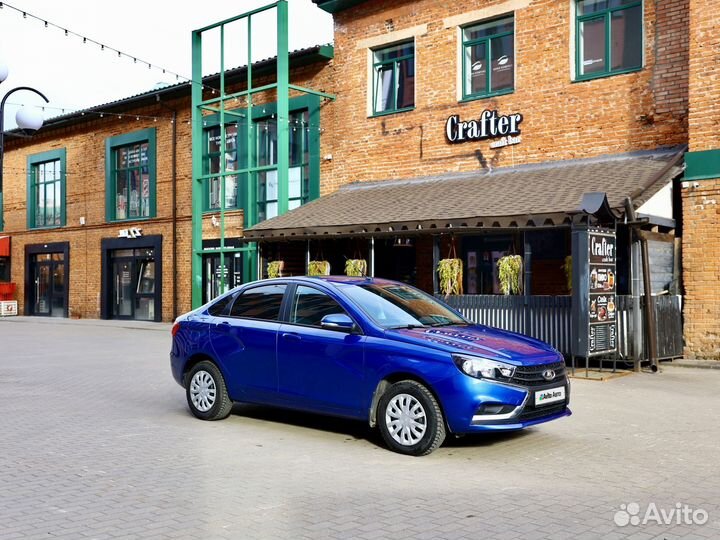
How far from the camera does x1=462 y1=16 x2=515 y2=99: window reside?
57.7 ft

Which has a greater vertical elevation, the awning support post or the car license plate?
the awning support post

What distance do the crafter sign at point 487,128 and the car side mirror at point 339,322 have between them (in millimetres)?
10731

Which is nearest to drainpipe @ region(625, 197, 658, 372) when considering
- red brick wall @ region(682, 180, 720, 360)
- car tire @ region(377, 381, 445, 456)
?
red brick wall @ region(682, 180, 720, 360)

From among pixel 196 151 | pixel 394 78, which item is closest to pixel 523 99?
pixel 394 78

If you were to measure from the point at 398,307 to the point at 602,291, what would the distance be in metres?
5.85

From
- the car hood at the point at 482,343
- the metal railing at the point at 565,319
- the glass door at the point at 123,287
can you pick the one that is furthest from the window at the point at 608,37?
the glass door at the point at 123,287

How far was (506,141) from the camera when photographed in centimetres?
1738

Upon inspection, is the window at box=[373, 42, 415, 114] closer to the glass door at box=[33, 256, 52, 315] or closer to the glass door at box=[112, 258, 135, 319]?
the glass door at box=[112, 258, 135, 319]

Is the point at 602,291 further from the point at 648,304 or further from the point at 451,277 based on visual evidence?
the point at 451,277

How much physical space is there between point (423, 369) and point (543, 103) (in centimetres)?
1125

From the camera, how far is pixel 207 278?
23984 millimetres

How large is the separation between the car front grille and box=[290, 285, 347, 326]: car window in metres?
1.79

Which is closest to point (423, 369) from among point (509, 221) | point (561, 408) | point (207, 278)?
point (561, 408)

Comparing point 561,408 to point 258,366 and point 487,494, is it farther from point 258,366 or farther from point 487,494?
point 258,366
